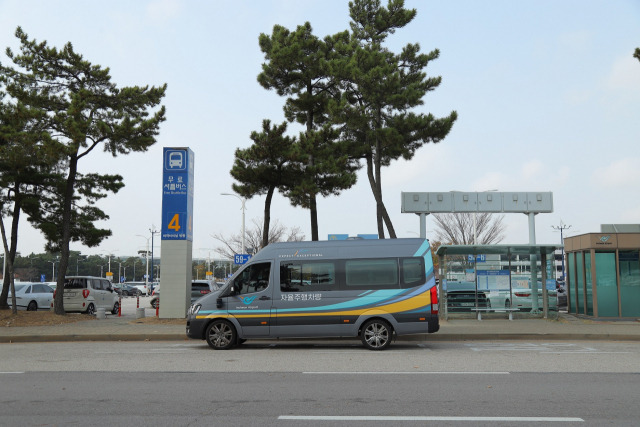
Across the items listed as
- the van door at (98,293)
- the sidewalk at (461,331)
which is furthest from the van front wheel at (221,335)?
the van door at (98,293)

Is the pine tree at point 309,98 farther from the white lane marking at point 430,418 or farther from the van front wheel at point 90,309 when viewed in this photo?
the white lane marking at point 430,418

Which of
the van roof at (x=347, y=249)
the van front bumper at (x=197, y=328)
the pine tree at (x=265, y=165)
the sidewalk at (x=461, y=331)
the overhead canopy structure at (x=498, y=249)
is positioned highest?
the pine tree at (x=265, y=165)

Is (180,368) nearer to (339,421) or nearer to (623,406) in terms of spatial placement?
(339,421)

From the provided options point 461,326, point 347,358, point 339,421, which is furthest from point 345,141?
point 339,421

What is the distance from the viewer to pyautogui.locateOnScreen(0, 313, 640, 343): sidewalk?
1620 centimetres

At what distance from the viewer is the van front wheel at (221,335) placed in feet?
45.6

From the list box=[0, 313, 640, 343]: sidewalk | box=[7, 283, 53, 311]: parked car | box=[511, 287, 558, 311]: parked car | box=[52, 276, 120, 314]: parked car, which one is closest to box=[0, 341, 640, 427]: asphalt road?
box=[0, 313, 640, 343]: sidewalk

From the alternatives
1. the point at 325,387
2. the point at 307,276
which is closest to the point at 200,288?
the point at 307,276

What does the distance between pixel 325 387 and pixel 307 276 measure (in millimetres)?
5555

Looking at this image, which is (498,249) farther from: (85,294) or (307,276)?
(85,294)

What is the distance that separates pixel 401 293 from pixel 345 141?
40.8 ft

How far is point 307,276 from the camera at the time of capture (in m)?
14.0

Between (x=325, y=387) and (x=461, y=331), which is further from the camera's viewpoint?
(x=461, y=331)

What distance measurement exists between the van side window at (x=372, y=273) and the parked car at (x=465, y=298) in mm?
8201
